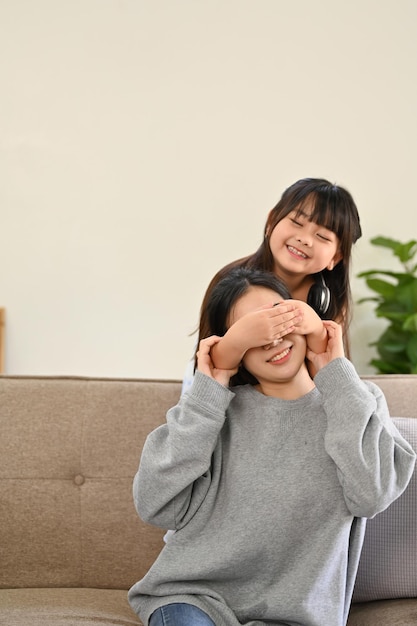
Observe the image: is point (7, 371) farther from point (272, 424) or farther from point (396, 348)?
point (272, 424)


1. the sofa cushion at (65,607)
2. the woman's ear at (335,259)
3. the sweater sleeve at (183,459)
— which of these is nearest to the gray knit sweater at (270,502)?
the sweater sleeve at (183,459)

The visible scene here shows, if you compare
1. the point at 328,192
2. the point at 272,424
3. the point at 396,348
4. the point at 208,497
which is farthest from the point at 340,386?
Result: the point at 396,348

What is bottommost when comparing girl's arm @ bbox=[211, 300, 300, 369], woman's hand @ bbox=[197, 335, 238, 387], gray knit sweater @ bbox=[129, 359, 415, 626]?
gray knit sweater @ bbox=[129, 359, 415, 626]

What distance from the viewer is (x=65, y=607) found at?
165 cm

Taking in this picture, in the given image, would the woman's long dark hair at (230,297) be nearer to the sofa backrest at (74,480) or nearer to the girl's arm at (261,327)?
the girl's arm at (261,327)

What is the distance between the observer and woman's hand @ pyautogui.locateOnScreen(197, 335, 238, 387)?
5.04 feet

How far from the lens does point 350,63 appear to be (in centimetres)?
431

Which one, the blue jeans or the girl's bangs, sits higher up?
the girl's bangs

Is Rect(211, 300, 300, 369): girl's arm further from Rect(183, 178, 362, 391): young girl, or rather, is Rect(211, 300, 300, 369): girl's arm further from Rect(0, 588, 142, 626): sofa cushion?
Rect(0, 588, 142, 626): sofa cushion

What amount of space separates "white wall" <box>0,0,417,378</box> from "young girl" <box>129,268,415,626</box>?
2.69m

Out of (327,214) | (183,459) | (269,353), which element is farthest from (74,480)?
(327,214)

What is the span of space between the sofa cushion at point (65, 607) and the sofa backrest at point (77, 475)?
54 millimetres

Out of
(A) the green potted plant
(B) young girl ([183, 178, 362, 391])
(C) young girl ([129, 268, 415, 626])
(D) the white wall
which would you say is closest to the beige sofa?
(B) young girl ([183, 178, 362, 391])

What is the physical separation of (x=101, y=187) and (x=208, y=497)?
9.48ft
